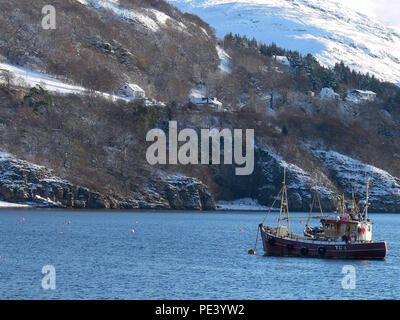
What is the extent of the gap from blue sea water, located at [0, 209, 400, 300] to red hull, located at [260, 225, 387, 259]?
4.37 ft

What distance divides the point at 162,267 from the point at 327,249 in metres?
23.5

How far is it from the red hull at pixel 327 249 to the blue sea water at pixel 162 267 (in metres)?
1.33

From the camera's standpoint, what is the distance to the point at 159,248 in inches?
4316

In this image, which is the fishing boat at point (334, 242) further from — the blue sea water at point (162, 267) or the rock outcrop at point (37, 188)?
the rock outcrop at point (37, 188)

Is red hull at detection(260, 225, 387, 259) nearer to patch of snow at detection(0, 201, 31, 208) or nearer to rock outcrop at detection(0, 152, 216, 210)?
patch of snow at detection(0, 201, 31, 208)

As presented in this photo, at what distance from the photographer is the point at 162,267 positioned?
8956 centimetres

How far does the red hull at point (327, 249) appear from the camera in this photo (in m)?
101

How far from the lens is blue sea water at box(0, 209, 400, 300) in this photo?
244 ft

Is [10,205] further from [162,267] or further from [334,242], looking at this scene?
[162,267]

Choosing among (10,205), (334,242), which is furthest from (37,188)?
(334,242)

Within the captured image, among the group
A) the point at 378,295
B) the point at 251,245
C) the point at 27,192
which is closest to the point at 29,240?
the point at 251,245
